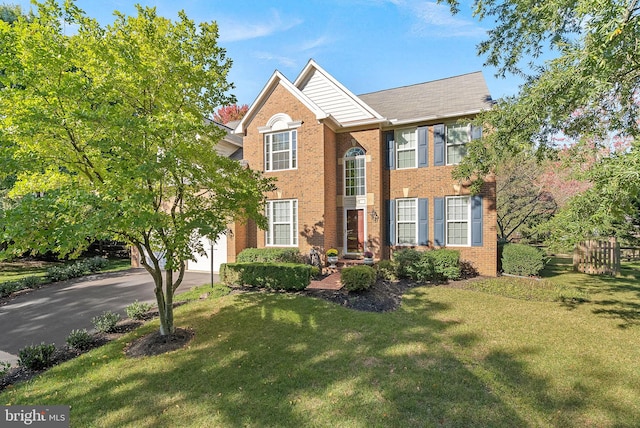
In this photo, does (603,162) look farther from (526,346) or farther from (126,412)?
(126,412)

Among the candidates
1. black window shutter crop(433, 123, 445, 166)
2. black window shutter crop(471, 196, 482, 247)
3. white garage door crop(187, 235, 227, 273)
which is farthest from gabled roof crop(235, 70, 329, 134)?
black window shutter crop(471, 196, 482, 247)

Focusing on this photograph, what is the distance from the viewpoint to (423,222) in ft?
40.1

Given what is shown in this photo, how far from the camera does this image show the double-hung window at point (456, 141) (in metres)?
11.6

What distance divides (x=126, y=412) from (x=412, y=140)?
41.1 feet

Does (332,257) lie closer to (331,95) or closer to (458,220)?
(458,220)

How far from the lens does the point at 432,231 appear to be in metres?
12.1

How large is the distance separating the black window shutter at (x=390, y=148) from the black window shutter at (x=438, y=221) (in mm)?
2477

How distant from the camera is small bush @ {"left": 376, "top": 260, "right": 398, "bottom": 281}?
10539mm

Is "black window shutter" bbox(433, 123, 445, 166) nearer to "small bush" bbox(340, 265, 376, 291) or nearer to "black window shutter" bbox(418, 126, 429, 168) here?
"black window shutter" bbox(418, 126, 429, 168)

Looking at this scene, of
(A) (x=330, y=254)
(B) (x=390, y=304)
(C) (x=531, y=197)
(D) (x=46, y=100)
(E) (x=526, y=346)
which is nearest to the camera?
(D) (x=46, y=100)

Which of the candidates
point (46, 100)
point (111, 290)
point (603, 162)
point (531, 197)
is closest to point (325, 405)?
point (603, 162)

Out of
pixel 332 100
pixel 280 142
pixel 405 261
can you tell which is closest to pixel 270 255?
pixel 280 142

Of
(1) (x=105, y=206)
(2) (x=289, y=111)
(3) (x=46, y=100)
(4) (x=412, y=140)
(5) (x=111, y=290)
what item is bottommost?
(5) (x=111, y=290)

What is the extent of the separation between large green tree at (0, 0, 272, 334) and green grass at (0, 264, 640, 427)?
1.73 meters
